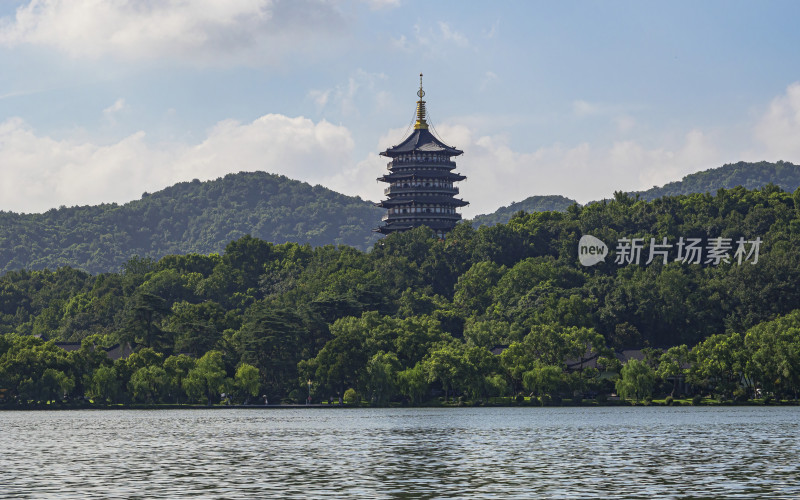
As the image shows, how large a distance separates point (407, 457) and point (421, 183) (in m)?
103

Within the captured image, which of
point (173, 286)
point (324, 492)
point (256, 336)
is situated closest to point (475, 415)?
point (256, 336)

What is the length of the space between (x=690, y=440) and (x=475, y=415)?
2972 cm

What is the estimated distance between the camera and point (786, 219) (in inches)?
5133

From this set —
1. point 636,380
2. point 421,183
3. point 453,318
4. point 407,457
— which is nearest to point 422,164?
point 421,183

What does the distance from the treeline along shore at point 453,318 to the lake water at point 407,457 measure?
61.9ft

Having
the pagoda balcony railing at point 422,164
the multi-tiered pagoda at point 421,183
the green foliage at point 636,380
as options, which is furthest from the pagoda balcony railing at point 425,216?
the green foliage at point 636,380

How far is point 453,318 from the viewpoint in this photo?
4924 inches

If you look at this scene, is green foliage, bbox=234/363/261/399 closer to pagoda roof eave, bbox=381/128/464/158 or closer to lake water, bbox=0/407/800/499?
lake water, bbox=0/407/800/499

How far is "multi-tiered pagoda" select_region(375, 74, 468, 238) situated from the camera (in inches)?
5719

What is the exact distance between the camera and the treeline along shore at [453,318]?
9469cm

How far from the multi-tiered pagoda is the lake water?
72127 millimetres

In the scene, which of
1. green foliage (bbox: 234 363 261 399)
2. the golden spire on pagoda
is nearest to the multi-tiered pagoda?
the golden spire on pagoda

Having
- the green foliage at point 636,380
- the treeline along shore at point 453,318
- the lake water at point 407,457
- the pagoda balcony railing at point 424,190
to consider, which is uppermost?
the pagoda balcony railing at point 424,190

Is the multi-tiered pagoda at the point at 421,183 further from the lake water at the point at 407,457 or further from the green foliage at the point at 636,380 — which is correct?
the lake water at the point at 407,457
